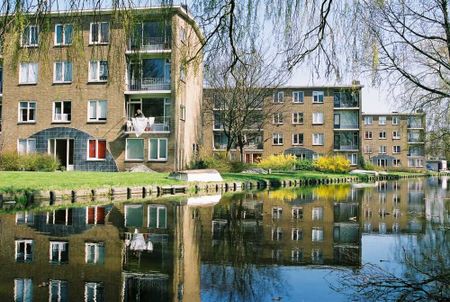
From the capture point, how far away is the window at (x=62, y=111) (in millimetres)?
34375

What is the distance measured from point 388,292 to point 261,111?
1342 inches

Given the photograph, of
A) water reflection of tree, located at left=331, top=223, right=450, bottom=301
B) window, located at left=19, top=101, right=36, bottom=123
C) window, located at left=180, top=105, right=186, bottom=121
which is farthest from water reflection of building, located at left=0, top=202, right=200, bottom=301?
window, located at left=19, top=101, right=36, bottom=123

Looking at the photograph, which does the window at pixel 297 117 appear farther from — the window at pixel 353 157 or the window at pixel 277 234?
the window at pixel 277 234

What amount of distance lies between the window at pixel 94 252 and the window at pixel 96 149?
2516 cm

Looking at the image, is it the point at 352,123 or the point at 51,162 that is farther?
the point at 352,123

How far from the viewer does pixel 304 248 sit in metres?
9.28

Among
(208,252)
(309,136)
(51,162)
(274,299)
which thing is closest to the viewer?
(274,299)

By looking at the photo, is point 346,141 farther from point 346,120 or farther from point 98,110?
point 98,110

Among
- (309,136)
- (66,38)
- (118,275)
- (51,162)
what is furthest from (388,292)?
(309,136)

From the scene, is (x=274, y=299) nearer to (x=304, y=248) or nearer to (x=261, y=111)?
(x=304, y=248)

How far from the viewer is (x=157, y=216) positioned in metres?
13.8

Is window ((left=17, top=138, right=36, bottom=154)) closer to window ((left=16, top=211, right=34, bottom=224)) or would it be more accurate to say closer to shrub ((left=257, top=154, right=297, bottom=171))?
shrub ((left=257, top=154, right=297, bottom=171))

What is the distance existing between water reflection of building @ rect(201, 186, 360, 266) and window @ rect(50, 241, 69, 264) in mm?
2269

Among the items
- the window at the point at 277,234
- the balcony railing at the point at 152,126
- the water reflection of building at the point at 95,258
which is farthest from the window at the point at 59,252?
the balcony railing at the point at 152,126
